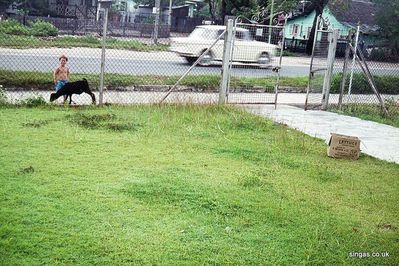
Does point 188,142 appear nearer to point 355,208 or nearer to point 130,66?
point 355,208

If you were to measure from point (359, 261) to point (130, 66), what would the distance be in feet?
47.1

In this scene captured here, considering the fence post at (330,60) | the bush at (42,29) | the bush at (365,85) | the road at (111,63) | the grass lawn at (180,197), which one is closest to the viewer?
the grass lawn at (180,197)

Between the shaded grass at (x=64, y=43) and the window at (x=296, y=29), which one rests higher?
the window at (x=296, y=29)

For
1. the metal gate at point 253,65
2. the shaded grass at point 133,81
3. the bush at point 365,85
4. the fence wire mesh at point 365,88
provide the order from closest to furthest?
the shaded grass at point 133,81
the metal gate at point 253,65
the fence wire mesh at point 365,88
the bush at point 365,85

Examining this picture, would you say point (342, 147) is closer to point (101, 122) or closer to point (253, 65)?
point (101, 122)

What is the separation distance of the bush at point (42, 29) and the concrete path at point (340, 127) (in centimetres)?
1559

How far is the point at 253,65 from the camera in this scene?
12.0 metres

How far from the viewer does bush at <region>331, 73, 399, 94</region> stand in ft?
51.6

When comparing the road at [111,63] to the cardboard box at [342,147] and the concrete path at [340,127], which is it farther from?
the cardboard box at [342,147]

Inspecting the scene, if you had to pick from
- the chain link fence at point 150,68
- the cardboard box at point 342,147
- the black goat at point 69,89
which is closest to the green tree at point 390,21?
the chain link fence at point 150,68

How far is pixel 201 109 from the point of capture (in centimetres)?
961

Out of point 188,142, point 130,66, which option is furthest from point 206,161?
point 130,66

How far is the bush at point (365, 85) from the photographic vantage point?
15.7 m

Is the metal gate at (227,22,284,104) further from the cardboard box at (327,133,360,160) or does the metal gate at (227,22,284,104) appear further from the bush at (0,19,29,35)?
the bush at (0,19,29,35)
